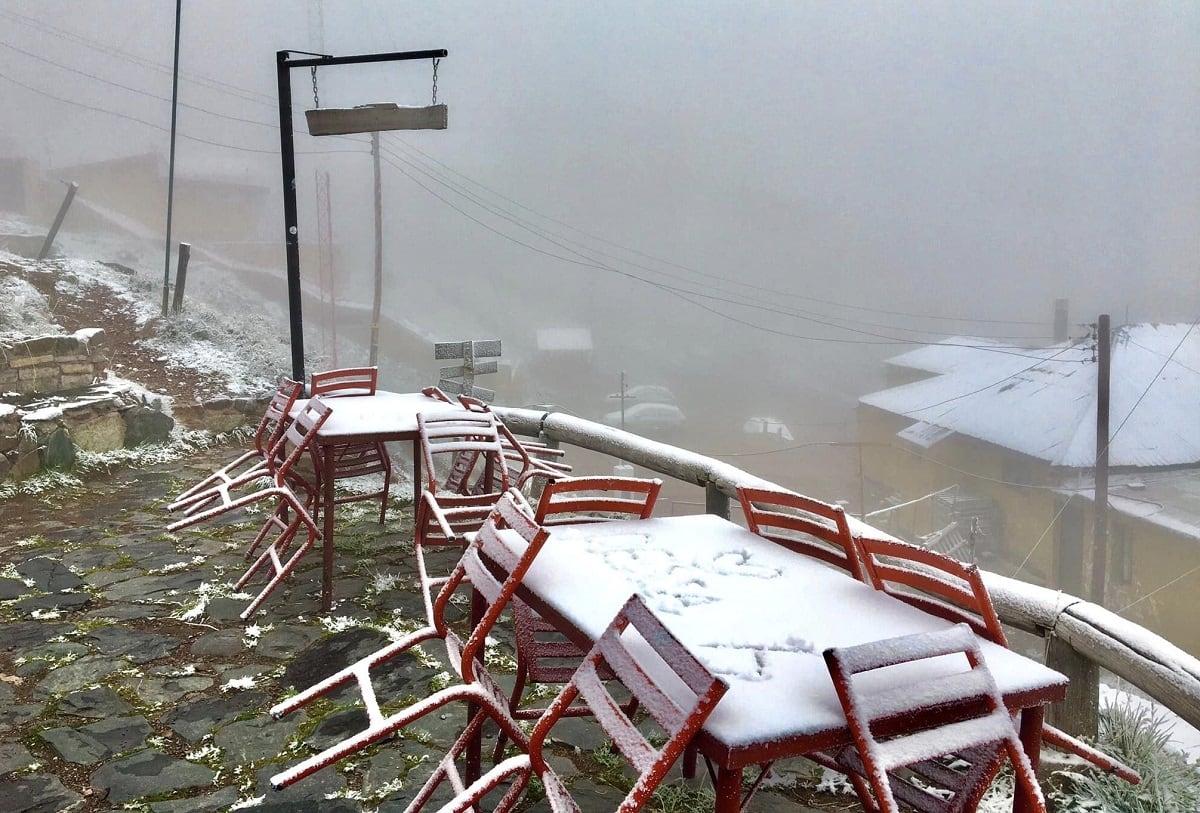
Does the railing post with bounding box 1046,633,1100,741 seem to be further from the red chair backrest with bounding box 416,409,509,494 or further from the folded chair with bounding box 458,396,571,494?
the folded chair with bounding box 458,396,571,494

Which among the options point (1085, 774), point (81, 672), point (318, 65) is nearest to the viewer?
point (1085, 774)

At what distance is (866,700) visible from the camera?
1315 millimetres

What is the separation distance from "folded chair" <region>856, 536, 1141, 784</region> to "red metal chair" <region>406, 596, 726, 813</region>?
2.13 ft

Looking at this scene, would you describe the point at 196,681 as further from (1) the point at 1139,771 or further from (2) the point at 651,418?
(2) the point at 651,418

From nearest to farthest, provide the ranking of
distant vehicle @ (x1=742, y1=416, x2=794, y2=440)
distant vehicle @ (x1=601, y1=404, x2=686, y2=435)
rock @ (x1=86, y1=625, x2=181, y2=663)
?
rock @ (x1=86, y1=625, x2=181, y2=663) → distant vehicle @ (x1=601, y1=404, x2=686, y2=435) → distant vehicle @ (x1=742, y1=416, x2=794, y2=440)

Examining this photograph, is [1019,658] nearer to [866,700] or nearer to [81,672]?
[866,700]

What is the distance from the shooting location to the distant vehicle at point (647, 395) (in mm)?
43844

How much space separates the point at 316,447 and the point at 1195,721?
3.77 meters

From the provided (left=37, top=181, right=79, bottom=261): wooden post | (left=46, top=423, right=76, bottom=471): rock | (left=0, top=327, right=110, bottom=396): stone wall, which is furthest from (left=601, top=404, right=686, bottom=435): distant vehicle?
(left=46, top=423, right=76, bottom=471): rock

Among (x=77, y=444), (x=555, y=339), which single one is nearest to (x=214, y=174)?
(x=555, y=339)

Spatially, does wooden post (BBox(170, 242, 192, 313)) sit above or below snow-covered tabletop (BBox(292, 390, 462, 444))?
above

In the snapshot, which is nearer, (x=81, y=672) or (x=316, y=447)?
(x=81, y=672)

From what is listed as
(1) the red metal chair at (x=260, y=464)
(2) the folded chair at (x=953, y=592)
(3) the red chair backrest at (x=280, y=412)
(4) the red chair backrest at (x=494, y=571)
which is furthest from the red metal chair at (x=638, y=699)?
(3) the red chair backrest at (x=280, y=412)

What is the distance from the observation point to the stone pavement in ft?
8.30
